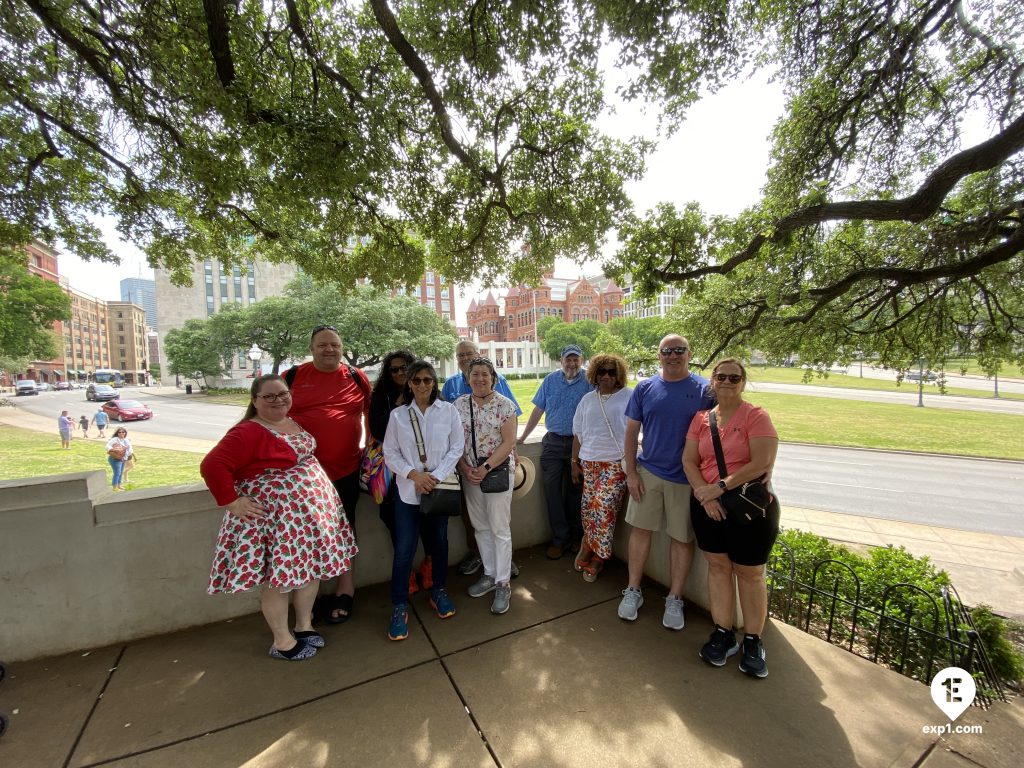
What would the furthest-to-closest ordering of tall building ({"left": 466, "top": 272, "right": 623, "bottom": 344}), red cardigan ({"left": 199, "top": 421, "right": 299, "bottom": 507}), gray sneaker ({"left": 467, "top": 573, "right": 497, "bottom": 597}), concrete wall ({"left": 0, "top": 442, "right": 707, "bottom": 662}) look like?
tall building ({"left": 466, "top": 272, "right": 623, "bottom": 344})
gray sneaker ({"left": 467, "top": 573, "right": 497, "bottom": 597})
concrete wall ({"left": 0, "top": 442, "right": 707, "bottom": 662})
red cardigan ({"left": 199, "top": 421, "right": 299, "bottom": 507})

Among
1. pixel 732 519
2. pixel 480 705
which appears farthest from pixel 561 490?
pixel 480 705

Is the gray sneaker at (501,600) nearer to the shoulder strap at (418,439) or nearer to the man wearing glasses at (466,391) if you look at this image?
the man wearing glasses at (466,391)

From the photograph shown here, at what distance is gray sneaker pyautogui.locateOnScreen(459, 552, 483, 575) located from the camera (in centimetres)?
351

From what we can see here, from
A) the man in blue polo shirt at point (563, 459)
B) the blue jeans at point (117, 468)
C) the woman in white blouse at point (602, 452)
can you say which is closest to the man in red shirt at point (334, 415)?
the man in blue polo shirt at point (563, 459)

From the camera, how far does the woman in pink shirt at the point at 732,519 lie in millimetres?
2314

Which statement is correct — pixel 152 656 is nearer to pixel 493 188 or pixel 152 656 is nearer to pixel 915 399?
pixel 493 188

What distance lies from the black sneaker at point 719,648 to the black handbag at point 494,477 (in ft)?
5.13

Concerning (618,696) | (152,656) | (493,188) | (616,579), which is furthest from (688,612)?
(493,188)

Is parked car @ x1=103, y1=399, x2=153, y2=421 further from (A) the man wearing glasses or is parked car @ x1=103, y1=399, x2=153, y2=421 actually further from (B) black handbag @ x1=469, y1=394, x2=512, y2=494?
(B) black handbag @ x1=469, y1=394, x2=512, y2=494

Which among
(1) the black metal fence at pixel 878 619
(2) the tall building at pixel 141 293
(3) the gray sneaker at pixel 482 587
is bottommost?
(1) the black metal fence at pixel 878 619

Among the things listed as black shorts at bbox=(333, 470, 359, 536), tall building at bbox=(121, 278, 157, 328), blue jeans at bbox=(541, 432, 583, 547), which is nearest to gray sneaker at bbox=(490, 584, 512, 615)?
blue jeans at bbox=(541, 432, 583, 547)

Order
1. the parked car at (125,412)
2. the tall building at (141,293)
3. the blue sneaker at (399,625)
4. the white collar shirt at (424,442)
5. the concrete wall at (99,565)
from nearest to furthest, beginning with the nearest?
the concrete wall at (99,565)
the blue sneaker at (399,625)
the white collar shirt at (424,442)
the parked car at (125,412)
the tall building at (141,293)

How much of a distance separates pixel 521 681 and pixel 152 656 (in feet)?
7.50

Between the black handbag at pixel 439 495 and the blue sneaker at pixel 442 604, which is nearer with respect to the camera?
the black handbag at pixel 439 495
